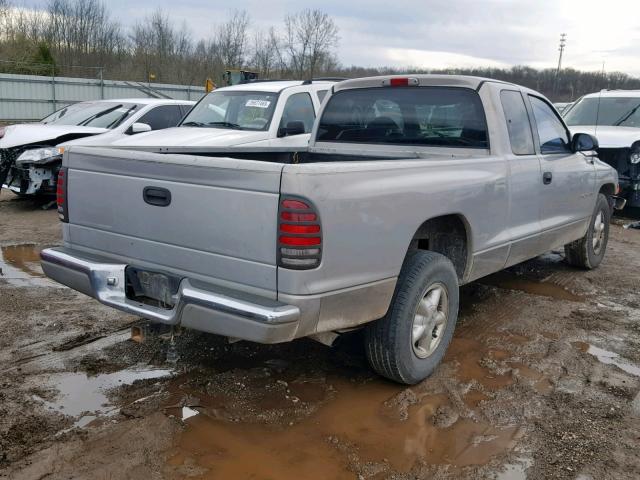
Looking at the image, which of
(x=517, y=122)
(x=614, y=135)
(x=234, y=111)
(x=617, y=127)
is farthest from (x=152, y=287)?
(x=617, y=127)

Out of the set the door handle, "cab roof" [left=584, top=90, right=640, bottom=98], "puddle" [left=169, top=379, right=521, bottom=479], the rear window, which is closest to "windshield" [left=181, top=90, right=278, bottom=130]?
the rear window

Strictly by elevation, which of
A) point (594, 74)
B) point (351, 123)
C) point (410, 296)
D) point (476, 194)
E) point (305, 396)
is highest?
point (594, 74)

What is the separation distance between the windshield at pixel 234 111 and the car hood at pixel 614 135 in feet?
17.6

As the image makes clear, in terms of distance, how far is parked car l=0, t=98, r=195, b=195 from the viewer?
29.2ft

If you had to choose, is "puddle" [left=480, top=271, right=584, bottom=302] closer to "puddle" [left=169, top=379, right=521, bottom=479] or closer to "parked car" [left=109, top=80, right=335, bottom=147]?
"puddle" [left=169, top=379, right=521, bottom=479]

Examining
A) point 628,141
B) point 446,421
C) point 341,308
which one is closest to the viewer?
point 341,308

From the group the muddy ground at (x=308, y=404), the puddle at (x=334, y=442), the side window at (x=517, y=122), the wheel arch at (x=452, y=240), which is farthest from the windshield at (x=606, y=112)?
the puddle at (x=334, y=442)

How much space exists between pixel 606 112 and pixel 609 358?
823 cm

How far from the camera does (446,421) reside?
3.35m

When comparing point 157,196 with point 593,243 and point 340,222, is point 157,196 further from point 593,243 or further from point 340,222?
point 593,243

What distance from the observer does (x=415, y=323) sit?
12.1ft

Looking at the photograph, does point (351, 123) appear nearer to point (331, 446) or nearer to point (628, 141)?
point (331, 446)

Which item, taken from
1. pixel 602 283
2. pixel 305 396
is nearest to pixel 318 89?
pixel 602 283

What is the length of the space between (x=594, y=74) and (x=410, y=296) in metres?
42.7
